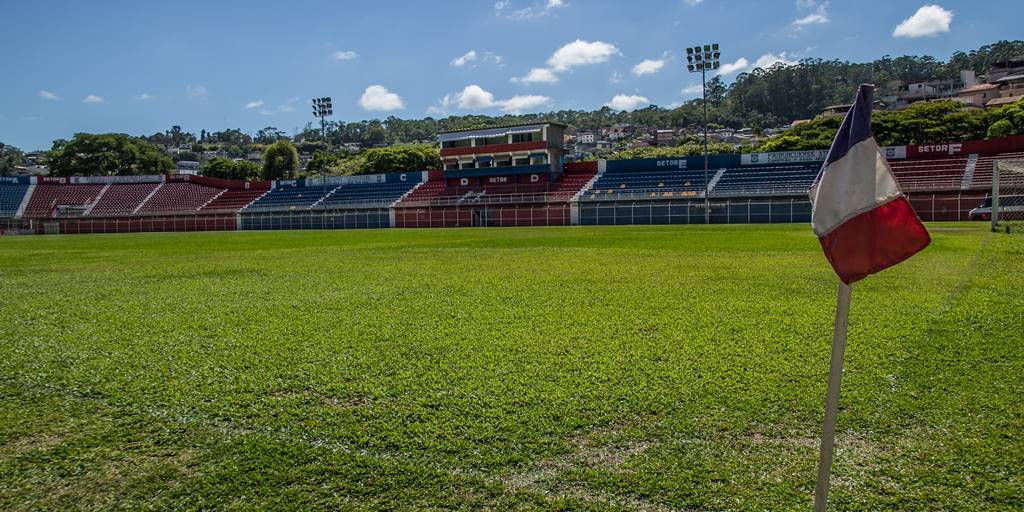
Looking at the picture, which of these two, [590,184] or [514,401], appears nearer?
[514,401]

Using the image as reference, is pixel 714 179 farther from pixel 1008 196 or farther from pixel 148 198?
pixel 148 198

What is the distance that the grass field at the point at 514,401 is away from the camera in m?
3.10

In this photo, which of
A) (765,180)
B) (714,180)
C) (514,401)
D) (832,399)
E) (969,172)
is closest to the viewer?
(832,399)

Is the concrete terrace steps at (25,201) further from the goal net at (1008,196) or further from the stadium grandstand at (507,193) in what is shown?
the goal net at (1008,196)

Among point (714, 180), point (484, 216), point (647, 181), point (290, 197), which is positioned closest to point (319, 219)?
point (290, 197)

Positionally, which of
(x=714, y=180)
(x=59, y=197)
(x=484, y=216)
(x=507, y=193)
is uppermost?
(x=59, y=197)

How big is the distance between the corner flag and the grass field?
2.55ft

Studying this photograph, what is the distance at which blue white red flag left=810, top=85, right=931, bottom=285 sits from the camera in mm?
2504

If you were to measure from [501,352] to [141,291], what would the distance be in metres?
7.91

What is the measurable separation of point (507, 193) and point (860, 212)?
54343mm

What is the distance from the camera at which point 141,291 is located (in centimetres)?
1053

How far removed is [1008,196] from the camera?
26.3 meters

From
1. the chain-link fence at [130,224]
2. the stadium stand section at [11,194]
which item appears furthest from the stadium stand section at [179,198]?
the stadium stand section at [11,194]

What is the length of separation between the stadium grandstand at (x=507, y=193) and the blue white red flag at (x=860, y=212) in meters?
41.7
